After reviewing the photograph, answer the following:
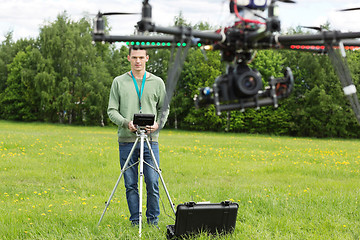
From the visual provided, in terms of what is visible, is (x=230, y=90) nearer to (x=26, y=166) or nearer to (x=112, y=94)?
(x=112, y=94)

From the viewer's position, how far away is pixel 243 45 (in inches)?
72.1

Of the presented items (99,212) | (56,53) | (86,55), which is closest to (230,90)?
(99,212)

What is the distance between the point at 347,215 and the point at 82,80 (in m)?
39.6

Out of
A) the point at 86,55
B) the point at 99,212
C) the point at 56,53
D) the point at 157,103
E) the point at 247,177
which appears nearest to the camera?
the point at 157,103

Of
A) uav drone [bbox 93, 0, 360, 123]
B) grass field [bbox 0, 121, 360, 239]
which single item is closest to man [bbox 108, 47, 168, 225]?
grass field [bbox 0, 121, 360, 239]

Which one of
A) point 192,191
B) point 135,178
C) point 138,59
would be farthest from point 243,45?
point 192,191

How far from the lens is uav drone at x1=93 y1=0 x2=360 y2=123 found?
5.71 feet

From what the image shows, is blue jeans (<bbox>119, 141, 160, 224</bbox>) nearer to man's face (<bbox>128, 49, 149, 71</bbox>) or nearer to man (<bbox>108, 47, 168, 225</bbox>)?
man (<bbox>108, 47, 168, 225</bbox>)

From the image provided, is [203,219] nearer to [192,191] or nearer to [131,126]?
[131,126]

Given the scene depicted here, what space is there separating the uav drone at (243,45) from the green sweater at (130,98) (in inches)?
165

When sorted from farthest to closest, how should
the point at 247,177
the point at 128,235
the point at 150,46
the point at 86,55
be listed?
the point at 86,55
the point at 247,177
the point at 128,235
the point at 150,46

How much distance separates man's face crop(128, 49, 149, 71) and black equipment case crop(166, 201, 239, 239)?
6.69 ft

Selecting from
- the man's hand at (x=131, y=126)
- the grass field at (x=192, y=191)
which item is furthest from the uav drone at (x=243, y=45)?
the grass field at (x=192, y=191)

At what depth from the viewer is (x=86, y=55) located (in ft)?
137
